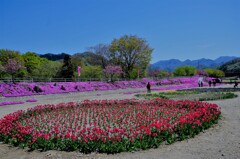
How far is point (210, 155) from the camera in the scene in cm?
594

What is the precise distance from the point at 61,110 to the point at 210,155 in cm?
1010

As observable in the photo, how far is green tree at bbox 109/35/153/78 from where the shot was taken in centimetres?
5625

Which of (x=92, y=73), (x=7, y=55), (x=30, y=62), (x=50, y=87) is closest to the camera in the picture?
(x=50, y=87)

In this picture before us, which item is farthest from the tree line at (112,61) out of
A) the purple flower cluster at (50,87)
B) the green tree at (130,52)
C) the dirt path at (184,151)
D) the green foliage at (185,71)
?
the dirt path at (184,151)

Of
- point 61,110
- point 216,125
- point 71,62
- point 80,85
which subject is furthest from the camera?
point 71,62

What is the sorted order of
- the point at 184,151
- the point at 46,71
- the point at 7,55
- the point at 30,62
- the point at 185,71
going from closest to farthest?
1. the point at 184,151
2. the point at 46,71
3. the point at 7,55
4. the point at 30,62
5. the point at 185,71

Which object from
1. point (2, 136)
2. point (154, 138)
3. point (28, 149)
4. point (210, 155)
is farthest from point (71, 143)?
point (210, 155)

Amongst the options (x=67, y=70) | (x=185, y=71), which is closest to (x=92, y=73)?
(x=67, y=70)

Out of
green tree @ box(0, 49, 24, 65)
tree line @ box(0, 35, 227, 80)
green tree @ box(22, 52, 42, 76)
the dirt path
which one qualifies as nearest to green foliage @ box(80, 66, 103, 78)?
tree line @ box(0, 35, 227, 80)

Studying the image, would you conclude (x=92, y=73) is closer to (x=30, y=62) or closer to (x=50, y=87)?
(x=30, y=62)

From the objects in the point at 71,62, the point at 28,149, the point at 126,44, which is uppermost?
the point at 126,44

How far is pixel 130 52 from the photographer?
187 feet

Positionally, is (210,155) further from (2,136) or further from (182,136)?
(2,136)

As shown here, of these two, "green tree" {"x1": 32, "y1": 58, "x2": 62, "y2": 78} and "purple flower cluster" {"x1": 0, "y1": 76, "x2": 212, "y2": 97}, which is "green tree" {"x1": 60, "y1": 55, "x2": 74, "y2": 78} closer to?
"green tree" {"x1": 32, "y1": 58, "x2": 62, "y2": 78}
